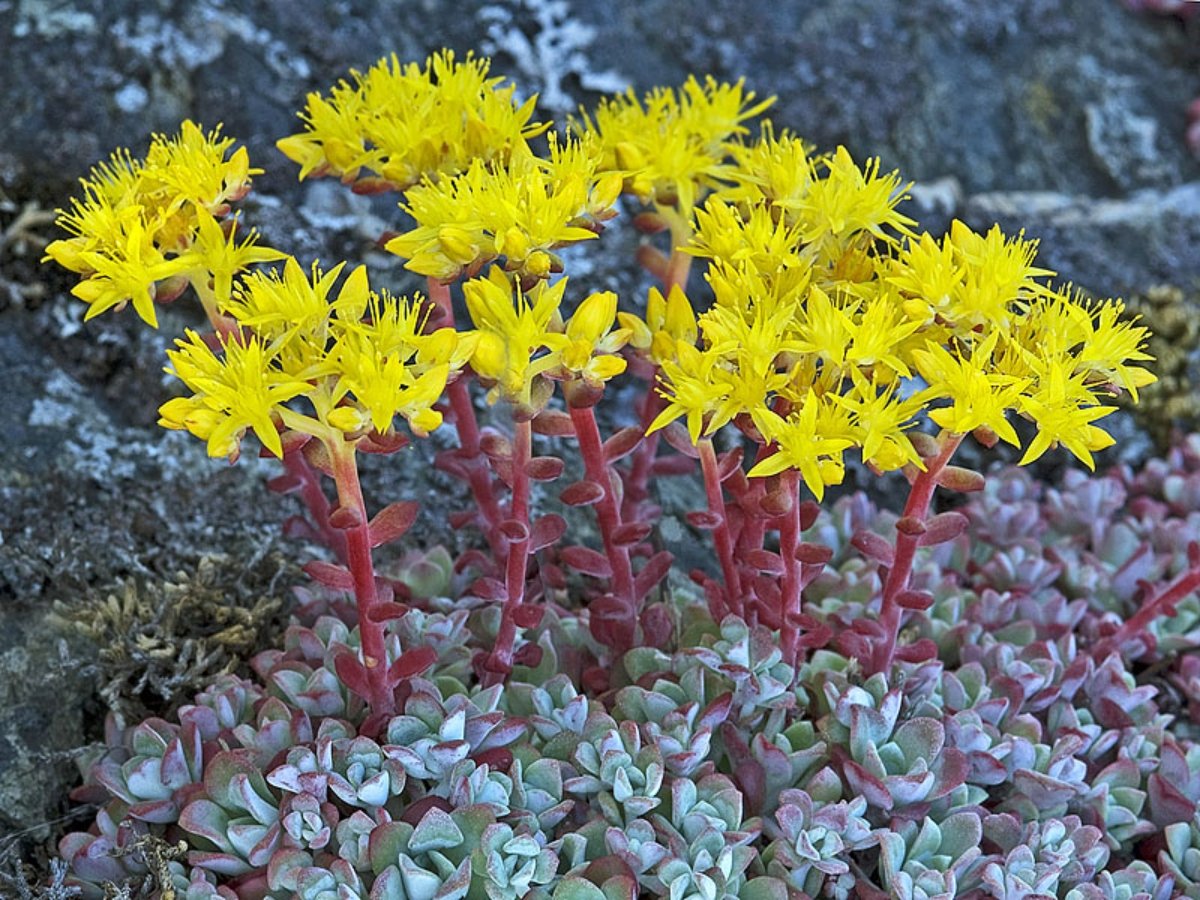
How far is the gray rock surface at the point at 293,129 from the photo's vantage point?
84.6 inches

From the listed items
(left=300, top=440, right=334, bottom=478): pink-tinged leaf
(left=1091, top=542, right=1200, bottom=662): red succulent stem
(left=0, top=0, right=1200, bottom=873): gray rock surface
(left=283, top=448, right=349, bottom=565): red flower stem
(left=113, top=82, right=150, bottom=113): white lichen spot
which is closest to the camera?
(left=300, top=440, right=334, bottom=478): pink-tinged leaf

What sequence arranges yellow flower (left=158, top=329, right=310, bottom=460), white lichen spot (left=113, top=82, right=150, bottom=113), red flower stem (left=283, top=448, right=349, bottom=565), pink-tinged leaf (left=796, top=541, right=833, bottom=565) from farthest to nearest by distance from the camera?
white lichen spot (left=113, top=82, right=150, bottom=113) → red flower stem (left=283, top=448, right=349, bottom=565) → pink-tinged leaf (left=796, top=541, right=833, bottom=565) → yellow flower (left=158, top=329, right=310, bottom=460)

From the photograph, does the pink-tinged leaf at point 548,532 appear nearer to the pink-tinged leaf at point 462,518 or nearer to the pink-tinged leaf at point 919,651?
the pink-tinged leaf at point 462,518

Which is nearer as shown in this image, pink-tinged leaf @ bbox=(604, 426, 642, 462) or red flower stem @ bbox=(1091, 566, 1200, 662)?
pink-tinged leaf @ bbox=(604, 426, 642, 462)

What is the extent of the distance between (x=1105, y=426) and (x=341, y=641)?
173cm

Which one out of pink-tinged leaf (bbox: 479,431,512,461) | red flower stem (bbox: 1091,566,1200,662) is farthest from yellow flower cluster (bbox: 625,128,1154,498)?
red flower stem (bbox: 1091,566,1200,662)

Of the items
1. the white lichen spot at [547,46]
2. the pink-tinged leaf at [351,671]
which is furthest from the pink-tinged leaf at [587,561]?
the white lichen spot at [547,46]

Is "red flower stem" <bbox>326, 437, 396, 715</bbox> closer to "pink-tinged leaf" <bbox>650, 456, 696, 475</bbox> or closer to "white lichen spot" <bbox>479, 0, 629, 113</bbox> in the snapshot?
"pink-tinged leaf" <bbox>650, 456, 696, 475</bbox>

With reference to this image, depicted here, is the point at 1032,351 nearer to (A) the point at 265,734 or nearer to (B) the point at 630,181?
(B) the point at 630,181

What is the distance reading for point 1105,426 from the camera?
272 centimetres

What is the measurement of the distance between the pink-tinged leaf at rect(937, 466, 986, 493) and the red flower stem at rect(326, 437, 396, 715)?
0.71 metres

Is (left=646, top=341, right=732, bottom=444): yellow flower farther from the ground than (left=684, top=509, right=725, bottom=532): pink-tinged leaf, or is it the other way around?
(left=646, top=341, right=732, bottom=444): yellow flower

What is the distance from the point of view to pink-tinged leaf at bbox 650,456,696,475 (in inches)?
78.2

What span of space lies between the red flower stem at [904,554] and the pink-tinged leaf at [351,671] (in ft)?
2.27
